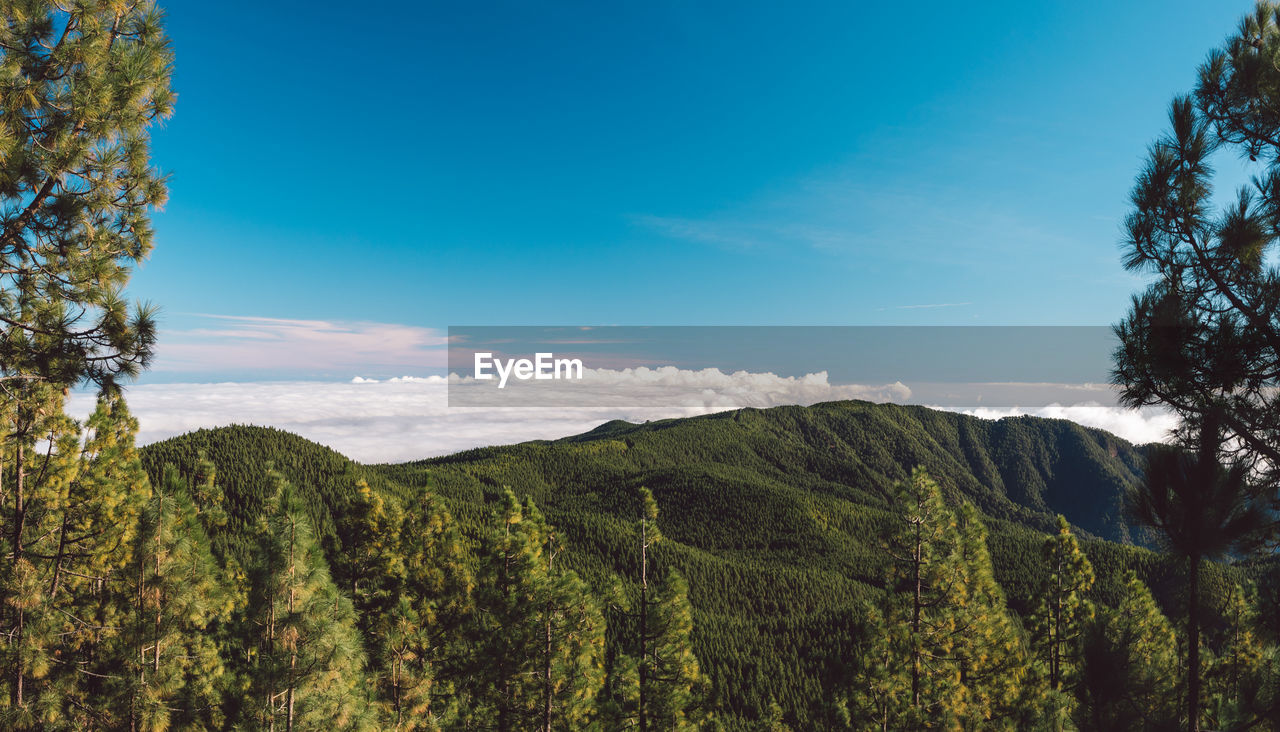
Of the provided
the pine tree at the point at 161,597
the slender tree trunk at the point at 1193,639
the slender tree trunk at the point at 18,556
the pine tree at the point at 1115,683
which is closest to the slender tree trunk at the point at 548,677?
the pine tree at the point at 161,597

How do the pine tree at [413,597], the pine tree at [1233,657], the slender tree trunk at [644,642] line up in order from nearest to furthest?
the pine tree at [1233,657] → the pine tree at [413,597] → the slender tree trunk at [644,642]

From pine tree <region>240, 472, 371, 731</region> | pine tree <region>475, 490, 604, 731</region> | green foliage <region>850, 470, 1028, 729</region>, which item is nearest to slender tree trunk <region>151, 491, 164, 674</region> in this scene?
pine tree <region>240, 472, 371, 731</region>

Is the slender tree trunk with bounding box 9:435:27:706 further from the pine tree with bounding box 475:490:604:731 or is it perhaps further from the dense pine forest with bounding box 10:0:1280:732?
the pine tree with bounding box 475:490:604:731

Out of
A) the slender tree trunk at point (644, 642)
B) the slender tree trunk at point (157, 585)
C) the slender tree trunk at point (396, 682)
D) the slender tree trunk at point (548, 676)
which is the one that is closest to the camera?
the slender tree trunk at point (157, 585)

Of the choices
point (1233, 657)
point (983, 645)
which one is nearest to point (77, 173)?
point (983, 645)

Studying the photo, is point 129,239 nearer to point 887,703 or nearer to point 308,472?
point 887,703

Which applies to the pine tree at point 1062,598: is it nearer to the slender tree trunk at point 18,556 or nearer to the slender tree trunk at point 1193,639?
the slender tree trunk at point 1193,639

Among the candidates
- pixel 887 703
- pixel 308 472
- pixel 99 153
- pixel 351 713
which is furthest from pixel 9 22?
pixel 308 472

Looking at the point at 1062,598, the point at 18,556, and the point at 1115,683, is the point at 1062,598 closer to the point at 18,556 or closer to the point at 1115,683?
the point at 1115,683
